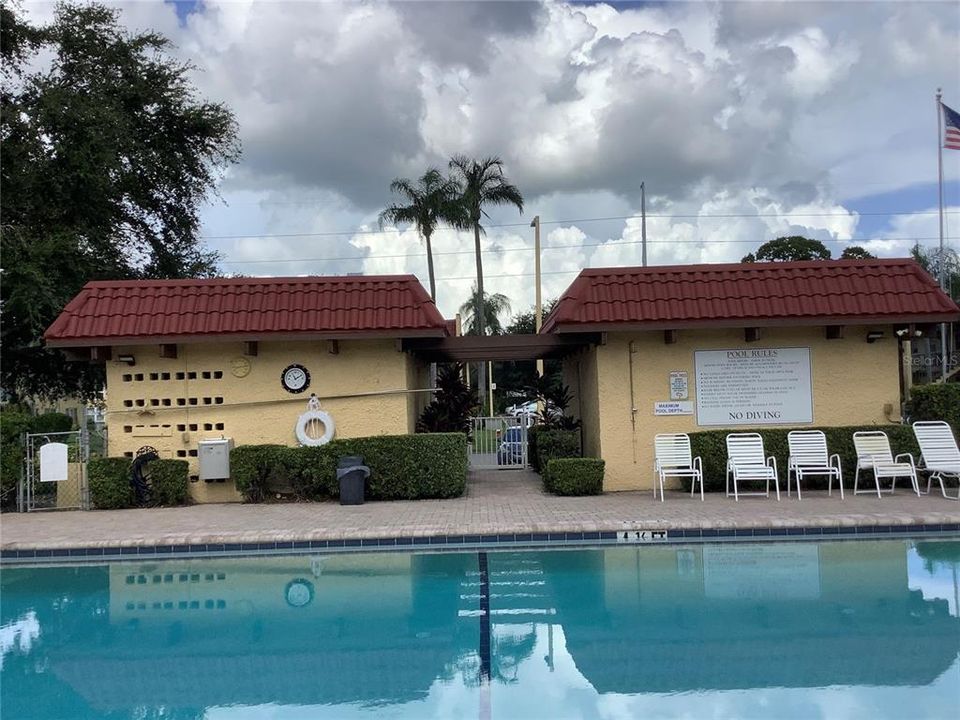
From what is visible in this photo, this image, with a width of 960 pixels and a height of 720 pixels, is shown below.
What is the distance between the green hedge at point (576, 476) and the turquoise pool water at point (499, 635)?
11.0 feet

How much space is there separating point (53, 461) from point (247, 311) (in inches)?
148

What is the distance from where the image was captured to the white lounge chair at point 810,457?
41.1ft

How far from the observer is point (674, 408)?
45.3ft

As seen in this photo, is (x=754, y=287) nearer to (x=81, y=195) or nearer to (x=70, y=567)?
(x=70, y=567)

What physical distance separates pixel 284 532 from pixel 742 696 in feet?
20.8

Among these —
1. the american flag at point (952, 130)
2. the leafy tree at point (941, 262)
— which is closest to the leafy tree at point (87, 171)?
the american flag at point (952, 130)

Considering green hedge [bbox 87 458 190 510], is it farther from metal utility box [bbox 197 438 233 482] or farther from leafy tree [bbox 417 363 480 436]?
leafy tree [bbox 417 363 480 436]

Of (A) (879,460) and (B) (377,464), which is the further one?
(B) (377,464)

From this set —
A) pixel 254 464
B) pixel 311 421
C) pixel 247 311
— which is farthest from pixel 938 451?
pixel 247 311

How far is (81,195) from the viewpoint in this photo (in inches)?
800

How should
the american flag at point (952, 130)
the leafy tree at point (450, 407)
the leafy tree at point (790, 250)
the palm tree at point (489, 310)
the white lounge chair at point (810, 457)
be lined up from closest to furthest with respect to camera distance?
1. the white lounge chair at point (810, 457)
2. the leafy tree at point (450, 407)
3. the american flag at point (952, 130)
4. the palm tree at point (489, 310)
5. the leafy tree at point (790, 250)

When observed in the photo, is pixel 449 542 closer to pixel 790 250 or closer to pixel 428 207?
pixel 428 207

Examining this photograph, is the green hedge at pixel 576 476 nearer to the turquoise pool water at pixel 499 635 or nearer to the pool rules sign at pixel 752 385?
the pool rules sign at pixel 752 385

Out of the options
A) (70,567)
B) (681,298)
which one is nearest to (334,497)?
(70,567)
